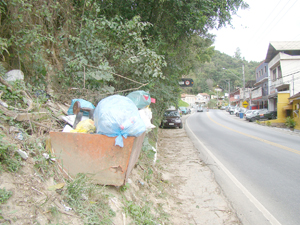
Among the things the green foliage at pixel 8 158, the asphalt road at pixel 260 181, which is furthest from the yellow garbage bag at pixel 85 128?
the asphalt road at pixel 260 181

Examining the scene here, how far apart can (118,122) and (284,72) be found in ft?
109

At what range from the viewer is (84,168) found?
131 inches

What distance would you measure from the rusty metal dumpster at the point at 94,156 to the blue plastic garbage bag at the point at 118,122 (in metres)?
0.10

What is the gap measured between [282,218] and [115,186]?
293cm

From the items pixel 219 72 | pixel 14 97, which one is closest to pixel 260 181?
pixel 14 97

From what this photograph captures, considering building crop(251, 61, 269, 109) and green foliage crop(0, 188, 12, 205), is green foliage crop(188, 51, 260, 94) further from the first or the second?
green foliage crop(0, 188, 12, 205)

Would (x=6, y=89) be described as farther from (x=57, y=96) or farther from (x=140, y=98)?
(x=140, y=98)

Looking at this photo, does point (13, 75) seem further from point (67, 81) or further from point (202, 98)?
point (202, 98)

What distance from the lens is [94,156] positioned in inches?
129

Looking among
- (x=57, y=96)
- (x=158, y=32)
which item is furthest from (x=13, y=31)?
(x=158, y=32)

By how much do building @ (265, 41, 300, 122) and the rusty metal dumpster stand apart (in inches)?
1045

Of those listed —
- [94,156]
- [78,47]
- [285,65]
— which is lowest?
[94,156]

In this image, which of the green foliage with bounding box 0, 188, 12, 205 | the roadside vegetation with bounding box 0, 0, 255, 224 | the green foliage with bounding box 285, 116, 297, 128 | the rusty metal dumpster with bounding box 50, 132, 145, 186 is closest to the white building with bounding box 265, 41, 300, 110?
the green foliage with bounding box 285, 116, 297, 128

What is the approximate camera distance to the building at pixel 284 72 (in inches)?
1020
